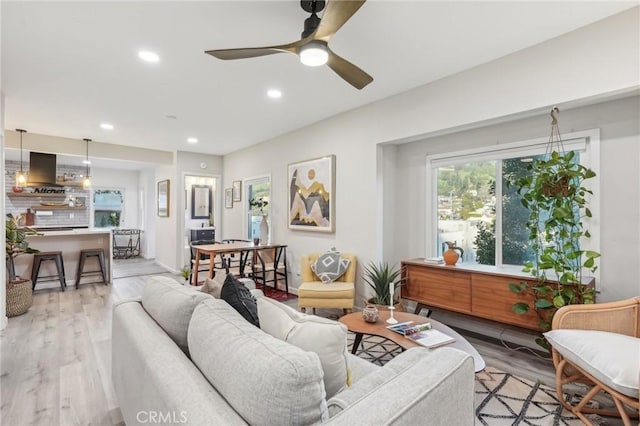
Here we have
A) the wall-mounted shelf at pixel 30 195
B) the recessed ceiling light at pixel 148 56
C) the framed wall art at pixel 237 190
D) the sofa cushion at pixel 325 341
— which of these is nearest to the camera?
the sofa cushion at pixel 325 341

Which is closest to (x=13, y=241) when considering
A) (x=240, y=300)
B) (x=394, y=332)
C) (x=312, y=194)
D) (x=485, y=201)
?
(x=312, y=194)

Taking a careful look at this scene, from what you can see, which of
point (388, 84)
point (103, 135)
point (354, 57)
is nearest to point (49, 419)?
point (354, 57)

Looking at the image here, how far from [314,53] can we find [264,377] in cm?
185

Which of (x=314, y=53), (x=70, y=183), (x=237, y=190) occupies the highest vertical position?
(x=314, y=53)

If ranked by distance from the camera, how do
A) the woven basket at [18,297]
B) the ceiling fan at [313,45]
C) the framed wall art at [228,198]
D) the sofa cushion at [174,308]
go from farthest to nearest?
the framed wall art at [228,198] < the woven basket at [18,297] < the ceiling fan at [313,45] < the sofa cushion at [174,308]

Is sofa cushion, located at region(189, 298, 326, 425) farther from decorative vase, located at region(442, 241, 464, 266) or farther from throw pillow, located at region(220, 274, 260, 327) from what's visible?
decorative vase, located at region(442, 241, 464, 266)

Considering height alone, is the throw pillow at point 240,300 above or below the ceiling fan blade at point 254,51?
below

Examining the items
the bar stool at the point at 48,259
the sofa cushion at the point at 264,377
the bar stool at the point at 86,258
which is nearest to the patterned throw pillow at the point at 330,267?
the sofa cushion at the point at 264,377

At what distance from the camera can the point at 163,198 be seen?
6996 millimetres

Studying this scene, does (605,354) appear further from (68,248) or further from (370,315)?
(68,248)

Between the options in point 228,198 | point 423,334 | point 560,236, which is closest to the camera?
point 423,334

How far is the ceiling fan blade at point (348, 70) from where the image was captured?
2.14 metres

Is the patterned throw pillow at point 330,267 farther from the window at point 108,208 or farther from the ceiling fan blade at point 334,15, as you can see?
the window at point 108,208

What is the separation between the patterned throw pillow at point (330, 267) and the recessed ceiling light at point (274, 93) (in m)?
2.01
